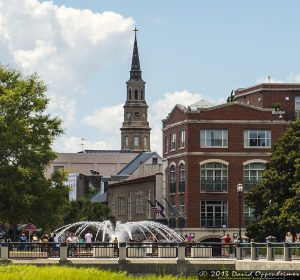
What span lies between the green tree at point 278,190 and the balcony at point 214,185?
1463cm

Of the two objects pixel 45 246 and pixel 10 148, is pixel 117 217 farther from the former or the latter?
pixel 45 246

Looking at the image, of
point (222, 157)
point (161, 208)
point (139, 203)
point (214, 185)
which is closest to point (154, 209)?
point (161, 208)

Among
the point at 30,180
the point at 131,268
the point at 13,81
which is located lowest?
the point at 131,268

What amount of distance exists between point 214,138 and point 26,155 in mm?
26670

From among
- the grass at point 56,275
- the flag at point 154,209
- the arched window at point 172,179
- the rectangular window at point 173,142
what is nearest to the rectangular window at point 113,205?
the flag at point 154,209

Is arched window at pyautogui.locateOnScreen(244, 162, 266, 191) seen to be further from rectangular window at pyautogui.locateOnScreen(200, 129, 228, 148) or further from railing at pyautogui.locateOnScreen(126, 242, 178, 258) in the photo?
railing at pyautogui.locateOnScreen(126, 242, 178, 258)

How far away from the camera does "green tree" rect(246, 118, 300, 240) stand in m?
83.5

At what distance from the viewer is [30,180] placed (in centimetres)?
8181

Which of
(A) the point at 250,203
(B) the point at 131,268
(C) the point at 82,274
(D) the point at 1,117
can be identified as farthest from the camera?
(A) the point at 250,203

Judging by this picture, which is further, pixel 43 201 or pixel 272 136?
pixel 272 136

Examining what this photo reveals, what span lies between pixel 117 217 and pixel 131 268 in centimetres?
7383

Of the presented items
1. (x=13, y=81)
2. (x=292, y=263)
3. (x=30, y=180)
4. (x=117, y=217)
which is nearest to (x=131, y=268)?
(x=292, y=263)

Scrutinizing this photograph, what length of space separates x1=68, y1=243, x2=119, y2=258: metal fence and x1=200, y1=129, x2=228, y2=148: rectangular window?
1606 inches

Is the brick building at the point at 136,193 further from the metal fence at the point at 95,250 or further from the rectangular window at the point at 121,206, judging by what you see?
the metal fence at the point at 95,250
